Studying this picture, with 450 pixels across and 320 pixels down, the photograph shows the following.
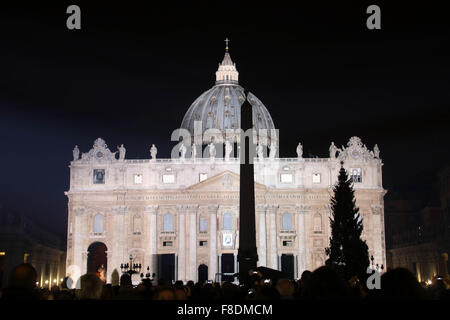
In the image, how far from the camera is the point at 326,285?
25.8 ft

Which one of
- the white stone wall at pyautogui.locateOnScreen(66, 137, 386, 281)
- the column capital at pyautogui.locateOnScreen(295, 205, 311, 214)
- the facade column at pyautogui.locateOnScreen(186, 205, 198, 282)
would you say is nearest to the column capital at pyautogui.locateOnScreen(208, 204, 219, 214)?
the white stone wall at pyautogui.locateOnScreen(66, 137, 386, 281)

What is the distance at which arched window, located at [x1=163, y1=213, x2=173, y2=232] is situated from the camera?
90.5 meters

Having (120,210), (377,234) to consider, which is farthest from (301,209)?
(120,210)

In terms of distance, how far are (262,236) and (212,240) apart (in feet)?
19.5

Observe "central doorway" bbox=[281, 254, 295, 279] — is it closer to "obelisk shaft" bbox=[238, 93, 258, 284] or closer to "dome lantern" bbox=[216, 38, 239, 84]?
"dome lantern" bbox=[216, 38, 239, 84]

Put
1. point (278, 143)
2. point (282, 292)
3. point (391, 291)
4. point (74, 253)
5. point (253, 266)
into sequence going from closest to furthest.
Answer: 1. point (391, 291)
2. point (282, 292)
3. point (253, 266)
4. point (74, 253)
5. point (278, 143)

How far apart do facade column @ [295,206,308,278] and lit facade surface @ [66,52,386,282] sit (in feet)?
0.39

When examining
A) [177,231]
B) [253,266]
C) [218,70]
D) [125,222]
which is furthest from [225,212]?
[253,266]

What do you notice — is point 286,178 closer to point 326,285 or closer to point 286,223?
point 286,223

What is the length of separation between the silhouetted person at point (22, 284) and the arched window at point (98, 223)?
84144 mm
